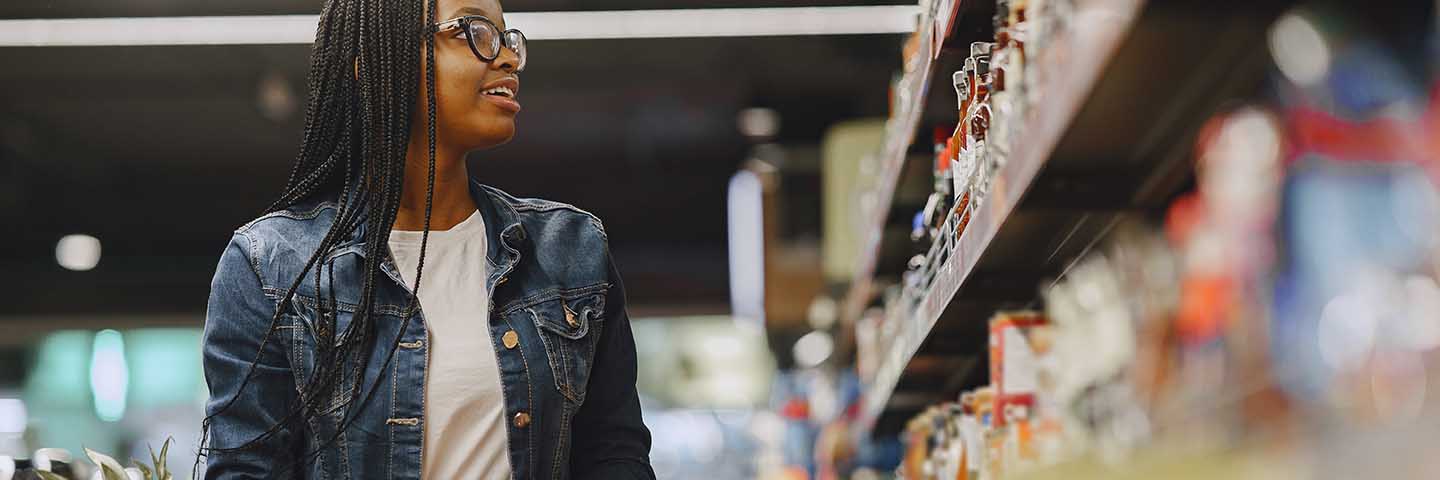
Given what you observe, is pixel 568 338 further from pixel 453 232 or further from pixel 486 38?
pixel 486 38

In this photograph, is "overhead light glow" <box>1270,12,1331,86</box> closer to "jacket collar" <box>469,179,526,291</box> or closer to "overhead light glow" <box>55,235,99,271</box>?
"jacket collar" <box>469,179,526,291</box>

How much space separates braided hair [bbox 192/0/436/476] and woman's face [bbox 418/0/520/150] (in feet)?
0.05

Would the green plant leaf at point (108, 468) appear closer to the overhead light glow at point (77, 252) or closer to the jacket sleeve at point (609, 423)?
the jacket sleeve at point (609, 423)

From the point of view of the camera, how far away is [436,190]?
2143mm

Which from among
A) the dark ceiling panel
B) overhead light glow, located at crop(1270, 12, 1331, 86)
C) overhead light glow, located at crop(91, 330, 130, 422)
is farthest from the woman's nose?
overhead light glow, located at crop(91, 330, 130, 422)

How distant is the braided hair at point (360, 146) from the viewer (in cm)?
199

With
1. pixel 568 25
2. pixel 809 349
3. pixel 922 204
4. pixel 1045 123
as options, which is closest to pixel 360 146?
pixel 1045 123

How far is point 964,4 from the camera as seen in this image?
2098mm

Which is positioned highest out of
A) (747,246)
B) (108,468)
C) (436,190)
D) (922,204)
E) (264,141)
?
(264,141)

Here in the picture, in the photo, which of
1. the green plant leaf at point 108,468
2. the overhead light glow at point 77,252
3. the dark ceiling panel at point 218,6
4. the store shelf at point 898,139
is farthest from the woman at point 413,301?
the overhead light glow at point 77,252

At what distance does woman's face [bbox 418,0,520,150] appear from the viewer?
210 centimetres

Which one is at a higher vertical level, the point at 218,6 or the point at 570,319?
the point at 218,6

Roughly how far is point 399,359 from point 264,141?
8.68 meters

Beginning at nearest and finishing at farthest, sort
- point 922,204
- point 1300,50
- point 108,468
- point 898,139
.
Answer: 1. point 1300,50
2. point 108,468
3. point 898,139
4. point 922,204
